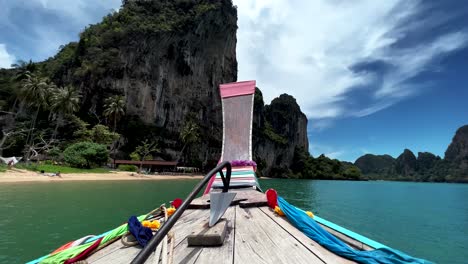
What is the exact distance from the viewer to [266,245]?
248cm

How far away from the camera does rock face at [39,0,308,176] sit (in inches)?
2243

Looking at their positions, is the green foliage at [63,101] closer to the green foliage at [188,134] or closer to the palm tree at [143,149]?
the palm tree at [143,149]

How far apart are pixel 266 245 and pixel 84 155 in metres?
43.0

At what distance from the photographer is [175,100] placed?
65000mm

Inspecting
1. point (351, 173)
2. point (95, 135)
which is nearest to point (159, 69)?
point (95, 135)

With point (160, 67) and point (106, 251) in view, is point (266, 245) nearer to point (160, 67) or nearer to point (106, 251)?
point (106, 251)

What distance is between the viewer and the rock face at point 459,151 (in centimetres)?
15888

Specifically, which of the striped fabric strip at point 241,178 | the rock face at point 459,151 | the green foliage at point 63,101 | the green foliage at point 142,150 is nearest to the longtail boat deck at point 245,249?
the striped fabric strip at point 241,178

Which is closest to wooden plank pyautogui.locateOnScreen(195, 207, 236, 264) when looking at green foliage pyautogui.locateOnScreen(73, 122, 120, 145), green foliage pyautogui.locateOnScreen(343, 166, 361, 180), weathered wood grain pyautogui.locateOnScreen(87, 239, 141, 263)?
weathered wood grain pyautogui.locateOnScreen(87, 239, 141, 263)

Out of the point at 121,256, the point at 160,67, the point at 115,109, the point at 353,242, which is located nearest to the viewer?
the point at 121,256

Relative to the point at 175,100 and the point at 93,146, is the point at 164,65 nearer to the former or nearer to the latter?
the point at 175,100

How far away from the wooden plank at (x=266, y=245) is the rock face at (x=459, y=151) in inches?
8186

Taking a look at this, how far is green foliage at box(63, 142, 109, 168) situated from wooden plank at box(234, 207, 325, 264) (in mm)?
41849

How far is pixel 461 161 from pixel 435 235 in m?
207
